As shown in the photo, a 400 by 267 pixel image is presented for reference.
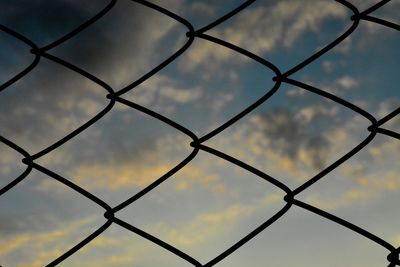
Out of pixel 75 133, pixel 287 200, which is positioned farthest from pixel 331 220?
pixel 75 133

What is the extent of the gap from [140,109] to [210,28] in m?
0.28

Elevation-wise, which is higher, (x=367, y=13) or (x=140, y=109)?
(x=367, y=13)

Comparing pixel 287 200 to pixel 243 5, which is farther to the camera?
pixel 287 200

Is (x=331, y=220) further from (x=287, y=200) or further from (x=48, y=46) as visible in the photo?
(x=48, y=46)

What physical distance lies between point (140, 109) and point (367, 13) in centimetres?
64

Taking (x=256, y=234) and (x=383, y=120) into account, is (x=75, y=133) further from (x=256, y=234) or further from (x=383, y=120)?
(x=383, y=120)

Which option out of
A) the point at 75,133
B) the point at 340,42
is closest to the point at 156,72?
the point at 75,133

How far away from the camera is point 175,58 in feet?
8.64

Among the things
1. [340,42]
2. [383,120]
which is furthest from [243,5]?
[383,120]

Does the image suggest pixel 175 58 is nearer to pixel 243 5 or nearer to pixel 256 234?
pixel 243 5

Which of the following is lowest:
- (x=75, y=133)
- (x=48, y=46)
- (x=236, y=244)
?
(x=236, y=244)

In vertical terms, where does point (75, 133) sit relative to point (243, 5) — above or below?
below

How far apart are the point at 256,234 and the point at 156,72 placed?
501 mm

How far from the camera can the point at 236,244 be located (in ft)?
8.71
